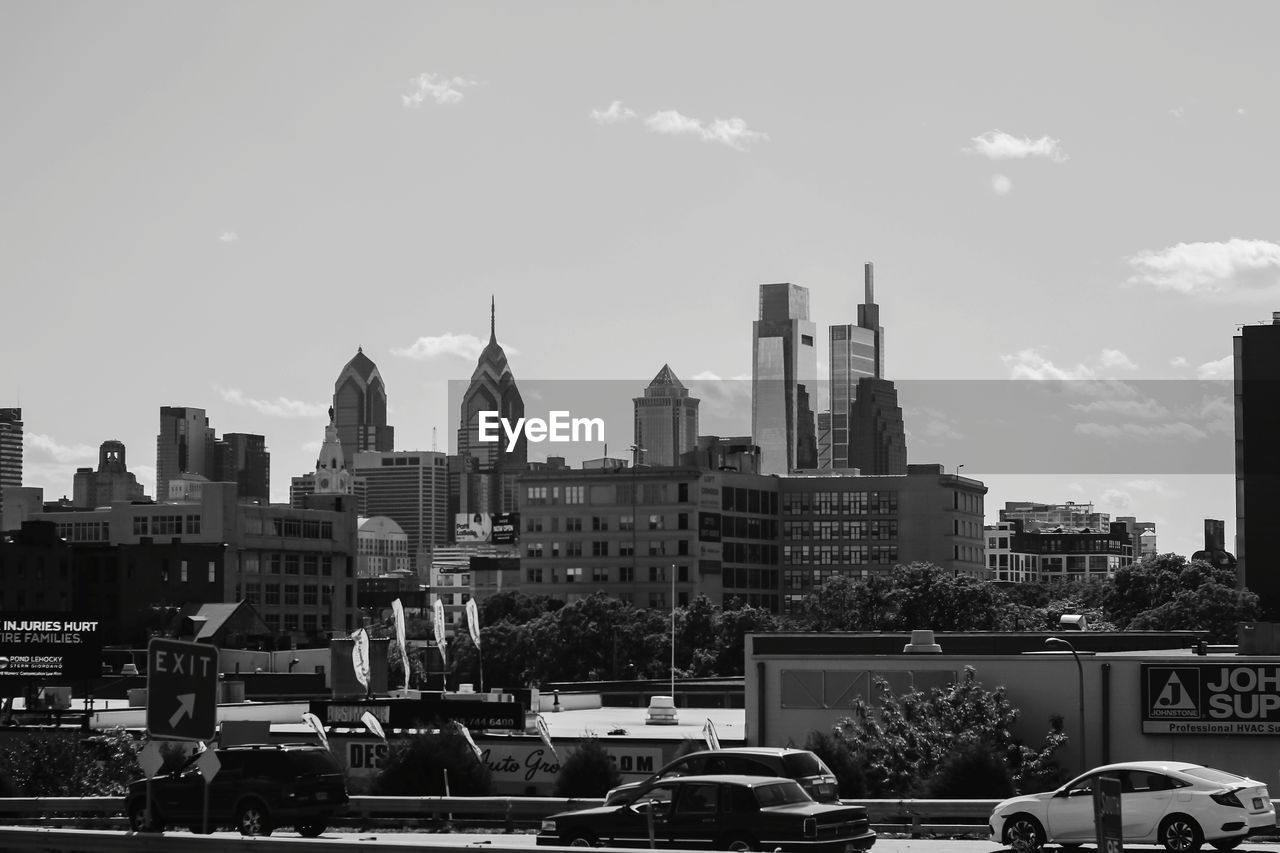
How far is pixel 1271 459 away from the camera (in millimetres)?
172125

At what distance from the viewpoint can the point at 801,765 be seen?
102 ft

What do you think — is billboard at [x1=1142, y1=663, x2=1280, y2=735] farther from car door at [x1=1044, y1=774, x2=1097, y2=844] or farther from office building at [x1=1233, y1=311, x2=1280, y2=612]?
office building at [x1=1233, y1=311, x2=1280, y2=612]

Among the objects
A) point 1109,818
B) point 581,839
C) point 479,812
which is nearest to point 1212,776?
point 1109,818

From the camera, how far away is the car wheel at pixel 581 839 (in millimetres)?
30203

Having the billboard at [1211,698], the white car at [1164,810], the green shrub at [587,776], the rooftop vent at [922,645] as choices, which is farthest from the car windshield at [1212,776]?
the rooftop vent at [922,645]

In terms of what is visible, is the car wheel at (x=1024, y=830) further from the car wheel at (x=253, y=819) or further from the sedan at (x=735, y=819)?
the car wheel at (x=253, y=819)

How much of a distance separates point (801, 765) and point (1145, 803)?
537cm

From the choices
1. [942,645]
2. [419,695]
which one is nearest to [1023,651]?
[942,645]

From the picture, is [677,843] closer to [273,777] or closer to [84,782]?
[273,777]

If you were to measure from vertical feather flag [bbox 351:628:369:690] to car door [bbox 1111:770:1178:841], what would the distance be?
46917mm

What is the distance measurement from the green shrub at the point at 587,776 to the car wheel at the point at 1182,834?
60.6 feet

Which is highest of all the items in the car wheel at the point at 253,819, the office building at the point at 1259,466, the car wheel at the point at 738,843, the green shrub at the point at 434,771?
the office building at the point at 1259,466

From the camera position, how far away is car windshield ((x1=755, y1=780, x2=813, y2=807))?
94.3 feet

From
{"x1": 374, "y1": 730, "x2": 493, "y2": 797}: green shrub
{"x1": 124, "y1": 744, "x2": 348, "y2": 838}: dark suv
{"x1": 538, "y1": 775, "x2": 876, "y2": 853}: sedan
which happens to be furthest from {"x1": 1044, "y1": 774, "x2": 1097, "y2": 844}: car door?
{"x1": 374, "y1": 730, "x2": 493, "y2": 797}: green shrub
